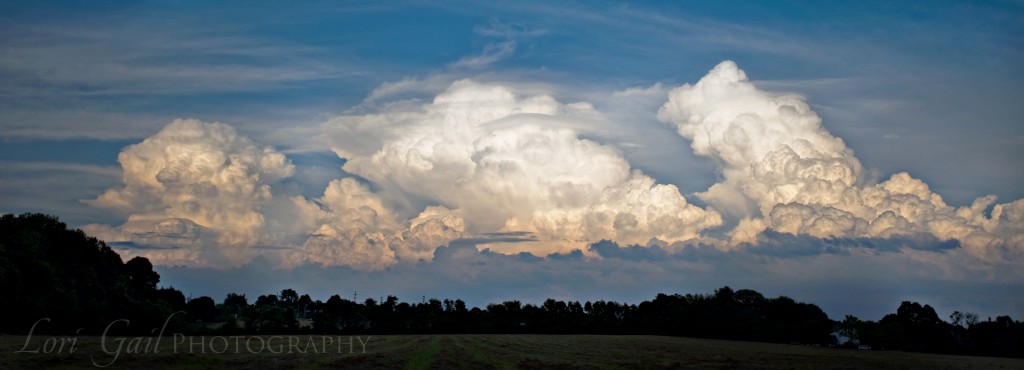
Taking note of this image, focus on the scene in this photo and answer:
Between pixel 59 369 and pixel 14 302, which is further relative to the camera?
pixel 14 302

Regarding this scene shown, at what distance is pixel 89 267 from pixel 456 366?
15473cm

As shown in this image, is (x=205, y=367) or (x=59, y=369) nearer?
(x=59, y=369)

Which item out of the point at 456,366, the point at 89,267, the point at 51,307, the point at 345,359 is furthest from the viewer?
the point at 89,267

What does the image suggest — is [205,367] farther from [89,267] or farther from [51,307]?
[89,267]

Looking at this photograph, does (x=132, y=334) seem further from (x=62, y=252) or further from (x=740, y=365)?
(x=740, y=365)

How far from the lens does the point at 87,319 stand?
146875 mm

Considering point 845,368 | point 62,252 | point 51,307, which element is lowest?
point 845,368

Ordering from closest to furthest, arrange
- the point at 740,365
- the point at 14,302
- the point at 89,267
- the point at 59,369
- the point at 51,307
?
the point at 59,369 → the point at 740,365 → the point at 14,302 → the point at 51,307 → the point at 89,267

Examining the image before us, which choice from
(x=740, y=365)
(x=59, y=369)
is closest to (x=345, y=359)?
(x=59, y=369)

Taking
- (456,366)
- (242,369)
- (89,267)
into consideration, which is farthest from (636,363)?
(89,267)

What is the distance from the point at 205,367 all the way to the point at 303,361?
1161 centimetres

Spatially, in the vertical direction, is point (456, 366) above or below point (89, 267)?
below

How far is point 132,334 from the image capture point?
154 m

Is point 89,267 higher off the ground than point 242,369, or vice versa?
point 89,267
